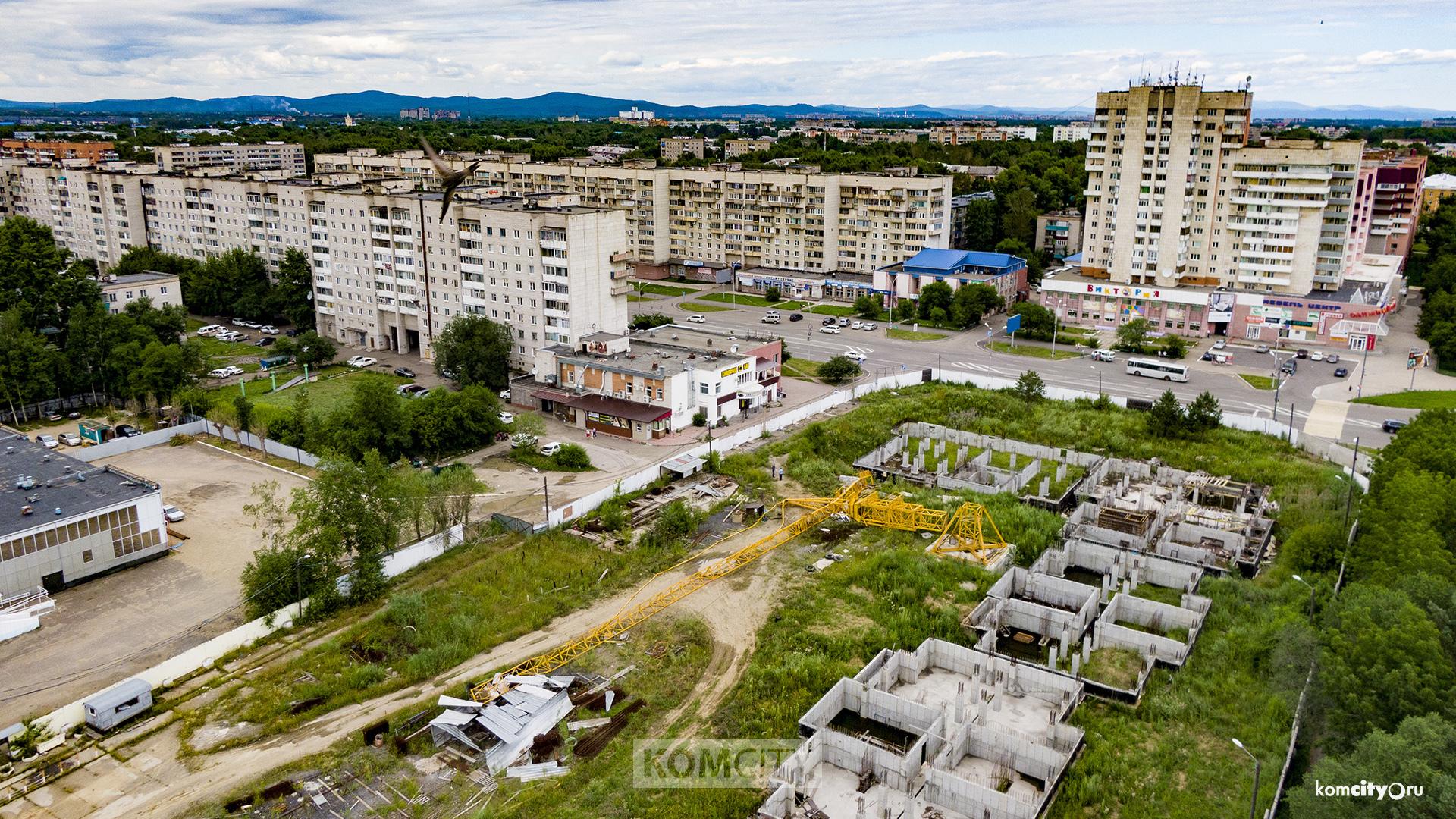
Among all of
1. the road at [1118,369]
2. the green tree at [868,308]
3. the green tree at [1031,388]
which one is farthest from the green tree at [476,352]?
the green tree at [868,308]

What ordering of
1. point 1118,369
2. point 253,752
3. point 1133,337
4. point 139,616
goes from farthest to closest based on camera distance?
point 1133,337 → point 1118,369 → point 139,616 → point 253,752

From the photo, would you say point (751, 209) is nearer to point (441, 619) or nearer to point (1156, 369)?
point (1156, 369)

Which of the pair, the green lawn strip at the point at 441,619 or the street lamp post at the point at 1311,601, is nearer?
the green lawn strip at the point at 441,619

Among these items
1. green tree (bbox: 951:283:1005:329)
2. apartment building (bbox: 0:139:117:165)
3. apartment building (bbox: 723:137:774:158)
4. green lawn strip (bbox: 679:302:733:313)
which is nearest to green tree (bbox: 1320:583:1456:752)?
green tree (bbox: 951:283:1005:329)

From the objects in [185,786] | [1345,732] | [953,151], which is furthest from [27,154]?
[1345,732]

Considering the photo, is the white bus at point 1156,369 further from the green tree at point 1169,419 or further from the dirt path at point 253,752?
the dirt path at point 253,752

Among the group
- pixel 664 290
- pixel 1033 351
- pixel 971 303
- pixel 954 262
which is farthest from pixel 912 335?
pixel 664 290
